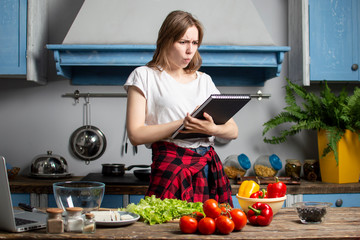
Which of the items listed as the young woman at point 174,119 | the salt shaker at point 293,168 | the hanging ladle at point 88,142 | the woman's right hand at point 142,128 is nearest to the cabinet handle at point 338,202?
the salt shaker at point 293,168

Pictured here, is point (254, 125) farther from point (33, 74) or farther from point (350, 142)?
point (33, 74)

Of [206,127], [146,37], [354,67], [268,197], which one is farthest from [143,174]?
[354,67]

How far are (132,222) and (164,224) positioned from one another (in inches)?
4.2

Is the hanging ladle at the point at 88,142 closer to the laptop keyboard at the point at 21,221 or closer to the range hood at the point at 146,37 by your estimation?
the range hood at the point at 146,37

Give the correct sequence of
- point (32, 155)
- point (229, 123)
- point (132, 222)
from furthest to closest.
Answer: point (32, 155), point (229, 123), point (132, 222)

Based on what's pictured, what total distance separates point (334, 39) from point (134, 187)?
1729 mm

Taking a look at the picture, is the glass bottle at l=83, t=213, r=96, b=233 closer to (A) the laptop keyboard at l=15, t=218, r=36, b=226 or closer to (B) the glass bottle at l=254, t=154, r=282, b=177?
(A) the laptop keyboard at l=15, t=218, r=36, b=226

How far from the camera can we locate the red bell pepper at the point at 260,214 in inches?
52.9

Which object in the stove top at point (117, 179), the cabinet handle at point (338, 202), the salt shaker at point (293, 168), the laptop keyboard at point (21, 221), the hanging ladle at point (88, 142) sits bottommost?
the cabinet handle at point (338, 202)

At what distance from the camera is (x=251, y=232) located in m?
1.27

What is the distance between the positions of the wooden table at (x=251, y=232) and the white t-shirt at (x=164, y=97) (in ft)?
1.91

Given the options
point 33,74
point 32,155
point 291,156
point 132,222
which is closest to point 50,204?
point 32,155

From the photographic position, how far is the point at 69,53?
111 inches

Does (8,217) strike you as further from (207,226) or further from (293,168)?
(293,168)
